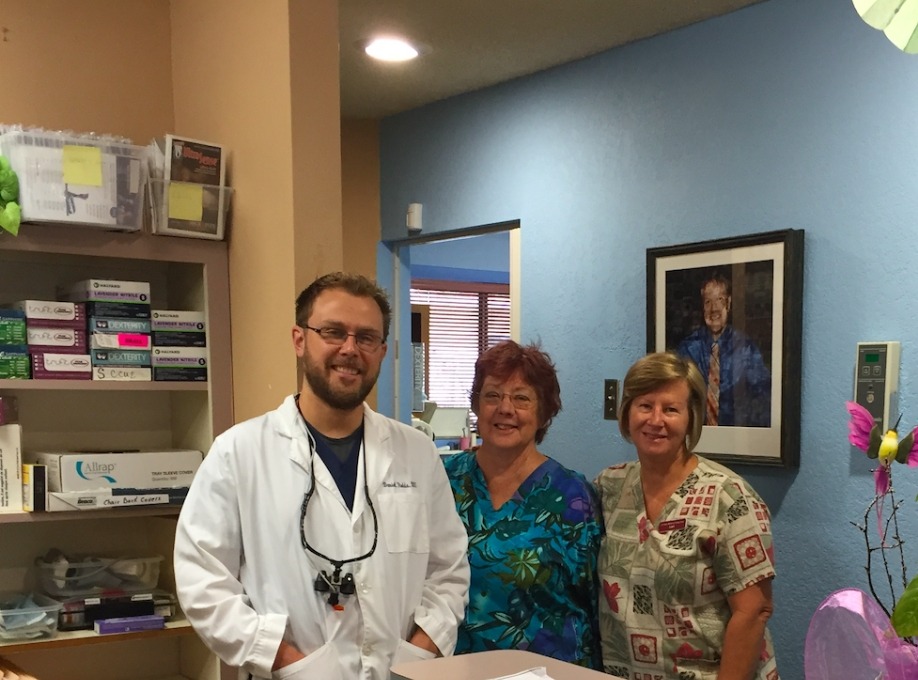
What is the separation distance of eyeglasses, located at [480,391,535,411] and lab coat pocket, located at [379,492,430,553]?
12.5 inches

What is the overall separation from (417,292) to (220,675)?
4.27 m

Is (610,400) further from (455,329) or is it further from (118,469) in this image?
(455,329)

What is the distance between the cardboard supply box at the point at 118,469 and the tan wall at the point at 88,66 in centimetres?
88

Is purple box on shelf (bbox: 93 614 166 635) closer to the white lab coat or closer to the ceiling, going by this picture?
the white lab coat

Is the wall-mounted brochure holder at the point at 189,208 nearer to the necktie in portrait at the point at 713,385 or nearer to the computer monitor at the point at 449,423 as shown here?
the necktie in portrait at the point at 713,385

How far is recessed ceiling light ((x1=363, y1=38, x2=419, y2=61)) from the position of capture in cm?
299

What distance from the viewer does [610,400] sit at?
3.08 meters

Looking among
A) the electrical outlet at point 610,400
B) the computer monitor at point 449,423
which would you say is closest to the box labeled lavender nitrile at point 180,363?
the electrical outlet at point 610,400

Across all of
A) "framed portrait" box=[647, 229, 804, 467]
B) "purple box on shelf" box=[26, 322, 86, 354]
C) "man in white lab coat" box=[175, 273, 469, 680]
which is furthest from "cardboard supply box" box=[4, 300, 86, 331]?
"framed portrait" box=[647, 229, 804, 467]

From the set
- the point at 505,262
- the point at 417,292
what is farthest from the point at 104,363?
the point at 505,262

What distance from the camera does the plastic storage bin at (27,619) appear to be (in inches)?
77.8

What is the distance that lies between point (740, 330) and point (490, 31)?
1270 millimetres

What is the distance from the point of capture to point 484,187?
3.60 metres

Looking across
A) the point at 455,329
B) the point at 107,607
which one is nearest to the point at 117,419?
the point at 107,607
